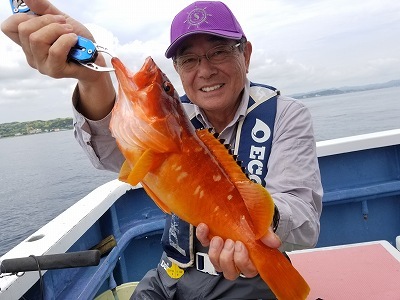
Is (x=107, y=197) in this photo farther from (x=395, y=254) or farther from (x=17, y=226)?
(x=17, y=226)

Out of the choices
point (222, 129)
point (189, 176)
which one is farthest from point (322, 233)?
point (189, 176)

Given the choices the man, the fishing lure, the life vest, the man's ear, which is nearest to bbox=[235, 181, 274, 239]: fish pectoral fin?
the man

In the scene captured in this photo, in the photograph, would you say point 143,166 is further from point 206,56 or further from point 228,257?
point 206,56

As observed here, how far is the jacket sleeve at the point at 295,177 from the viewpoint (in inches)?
85.4

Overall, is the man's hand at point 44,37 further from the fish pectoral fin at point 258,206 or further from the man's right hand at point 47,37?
the fish pectoral fin at point 258,206

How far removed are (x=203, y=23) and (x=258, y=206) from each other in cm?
152

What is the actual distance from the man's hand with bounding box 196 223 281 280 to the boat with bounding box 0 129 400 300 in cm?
175

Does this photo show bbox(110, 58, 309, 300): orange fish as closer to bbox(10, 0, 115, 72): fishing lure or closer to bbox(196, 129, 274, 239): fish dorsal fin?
bbox(196, 129, 274, 239): fish dorsal fin

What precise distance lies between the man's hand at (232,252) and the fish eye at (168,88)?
2.20ft

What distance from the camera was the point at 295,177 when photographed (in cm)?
246

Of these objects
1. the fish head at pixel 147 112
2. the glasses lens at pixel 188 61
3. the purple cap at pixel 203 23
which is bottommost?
the fish head at pixel 147 112

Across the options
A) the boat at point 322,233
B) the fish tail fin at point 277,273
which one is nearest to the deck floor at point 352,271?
the boat at point 322,233

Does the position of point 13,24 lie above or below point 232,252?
above

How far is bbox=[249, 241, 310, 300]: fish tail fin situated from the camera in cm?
157
